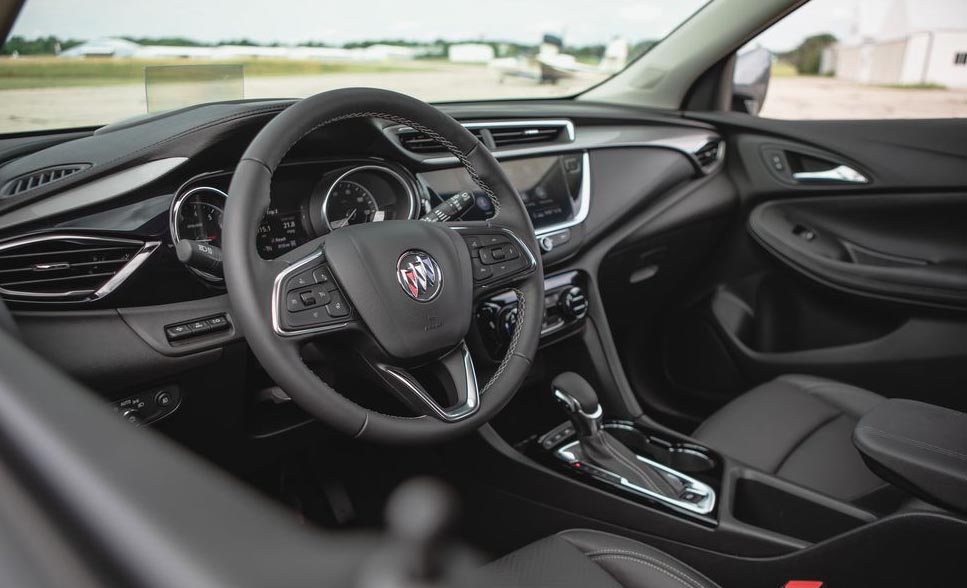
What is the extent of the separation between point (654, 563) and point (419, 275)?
668 mm

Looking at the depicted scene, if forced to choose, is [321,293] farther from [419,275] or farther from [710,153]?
[710,153]

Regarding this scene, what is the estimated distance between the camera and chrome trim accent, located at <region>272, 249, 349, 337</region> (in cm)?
121

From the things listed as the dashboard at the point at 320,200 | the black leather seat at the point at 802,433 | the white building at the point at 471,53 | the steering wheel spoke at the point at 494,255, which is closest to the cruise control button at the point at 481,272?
the steering wheel spoke at the point at 494,255

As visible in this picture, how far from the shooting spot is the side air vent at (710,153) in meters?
2.63

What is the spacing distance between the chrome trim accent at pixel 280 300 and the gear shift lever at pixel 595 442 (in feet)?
2.50

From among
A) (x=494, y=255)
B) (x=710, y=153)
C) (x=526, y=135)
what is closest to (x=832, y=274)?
(x=710, y=153)

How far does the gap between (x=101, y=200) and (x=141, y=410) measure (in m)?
0.39

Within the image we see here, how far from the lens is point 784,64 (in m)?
2.61

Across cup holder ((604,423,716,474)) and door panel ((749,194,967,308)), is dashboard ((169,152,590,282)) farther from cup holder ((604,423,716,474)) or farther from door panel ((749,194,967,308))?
door panel ((749,194,967,308))

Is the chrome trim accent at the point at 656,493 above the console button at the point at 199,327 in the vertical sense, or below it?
below

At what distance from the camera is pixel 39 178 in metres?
1.41

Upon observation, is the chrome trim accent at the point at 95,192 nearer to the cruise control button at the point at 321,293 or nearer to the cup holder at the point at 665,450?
the cruise control button at the point at 321,293

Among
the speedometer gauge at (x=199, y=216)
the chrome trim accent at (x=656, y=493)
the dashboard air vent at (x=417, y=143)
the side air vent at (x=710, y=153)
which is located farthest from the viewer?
the side air vent at (x=710, y=153)

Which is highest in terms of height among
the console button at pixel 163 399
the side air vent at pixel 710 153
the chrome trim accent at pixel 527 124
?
the chrome trim accent at pixel 527 124
